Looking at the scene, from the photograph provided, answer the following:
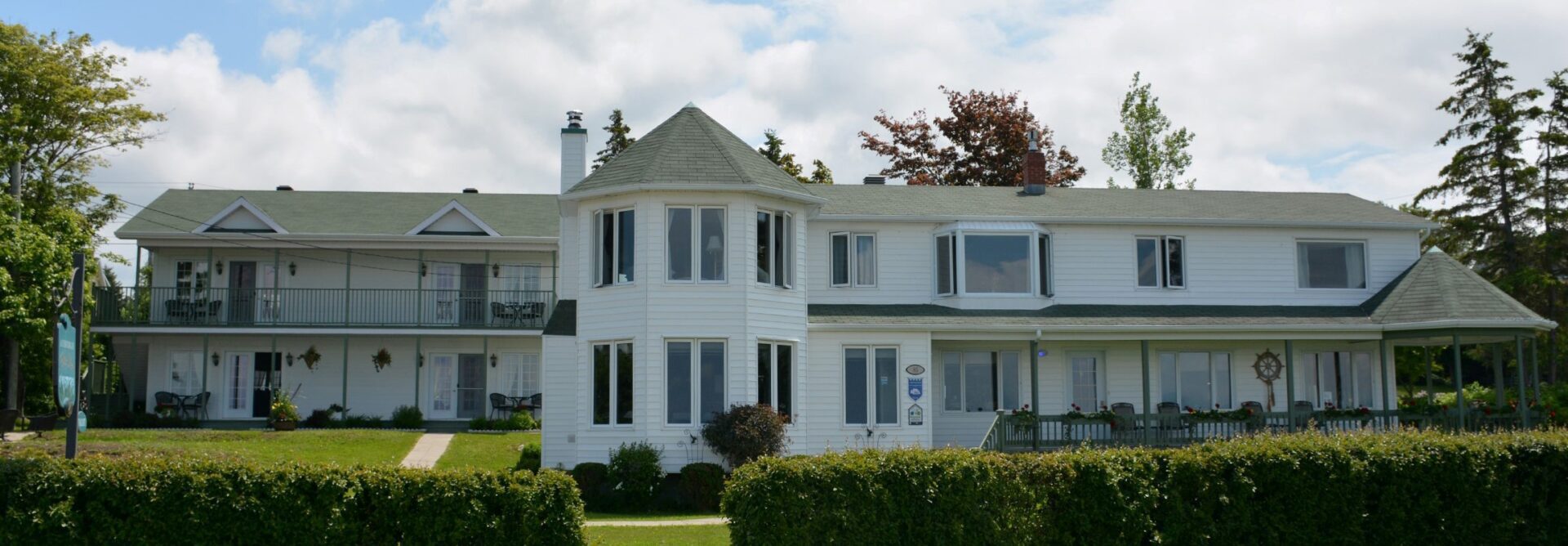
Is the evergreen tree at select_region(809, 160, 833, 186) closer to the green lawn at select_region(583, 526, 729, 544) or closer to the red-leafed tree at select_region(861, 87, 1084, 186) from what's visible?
the red-leafed tree at select_region(861, 87, 1084, 186)

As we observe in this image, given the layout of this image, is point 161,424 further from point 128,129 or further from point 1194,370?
point 1194,370

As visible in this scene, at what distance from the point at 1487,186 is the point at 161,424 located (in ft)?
130

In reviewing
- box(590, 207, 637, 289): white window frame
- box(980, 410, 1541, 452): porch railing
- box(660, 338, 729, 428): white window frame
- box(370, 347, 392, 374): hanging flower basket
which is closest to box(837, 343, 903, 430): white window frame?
box(980, 410, 1541, 452): porch railing

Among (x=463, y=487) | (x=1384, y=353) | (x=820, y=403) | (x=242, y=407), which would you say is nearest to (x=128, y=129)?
(x=242, y=407)

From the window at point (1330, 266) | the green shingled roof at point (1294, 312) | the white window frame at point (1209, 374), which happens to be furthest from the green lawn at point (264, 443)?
the window at point (1330, 266)

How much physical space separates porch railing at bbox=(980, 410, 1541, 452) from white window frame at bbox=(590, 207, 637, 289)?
24.6 ft

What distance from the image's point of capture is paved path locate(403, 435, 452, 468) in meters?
24.8

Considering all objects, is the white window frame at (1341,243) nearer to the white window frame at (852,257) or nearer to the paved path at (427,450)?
the white window frame at (852,257)

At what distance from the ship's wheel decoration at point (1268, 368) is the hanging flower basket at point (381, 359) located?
2193 cm

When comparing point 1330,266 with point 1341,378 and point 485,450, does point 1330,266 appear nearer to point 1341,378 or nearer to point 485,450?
point 1341,378

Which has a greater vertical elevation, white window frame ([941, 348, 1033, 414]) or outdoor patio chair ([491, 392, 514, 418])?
white window frame ([941, 348, 1033, 414])

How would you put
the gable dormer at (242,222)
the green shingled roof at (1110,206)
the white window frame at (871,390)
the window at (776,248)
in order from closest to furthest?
the window at (776,248), the white window frame at (871,390), the green shingled roof at (1110,206), the gable dormer at (242,222)

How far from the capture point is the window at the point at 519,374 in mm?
34562

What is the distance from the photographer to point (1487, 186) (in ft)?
133
